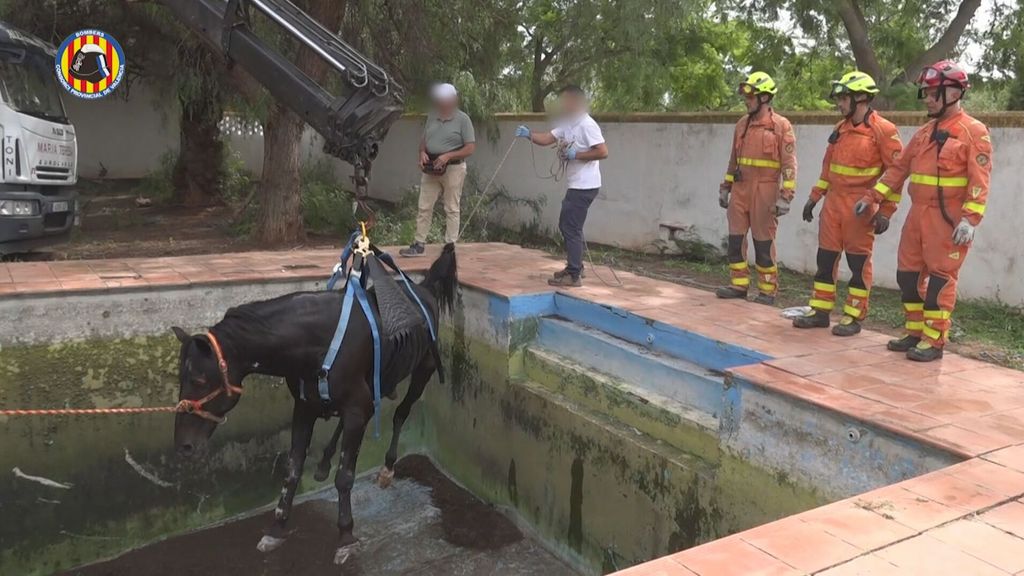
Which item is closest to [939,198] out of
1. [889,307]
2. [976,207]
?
[976,207]

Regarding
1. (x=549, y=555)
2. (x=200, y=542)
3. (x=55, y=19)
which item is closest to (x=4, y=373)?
(x=200, y=542)

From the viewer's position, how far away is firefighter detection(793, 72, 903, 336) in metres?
4.72

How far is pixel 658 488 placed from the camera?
14.3 feet

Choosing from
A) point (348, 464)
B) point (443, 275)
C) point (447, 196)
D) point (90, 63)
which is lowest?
point (348, 464)

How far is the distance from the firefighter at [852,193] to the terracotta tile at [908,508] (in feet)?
7.36

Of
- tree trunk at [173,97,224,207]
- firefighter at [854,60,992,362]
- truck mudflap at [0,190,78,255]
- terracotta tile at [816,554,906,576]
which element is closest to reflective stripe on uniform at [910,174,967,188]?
firefighter at [854,60,992,362]

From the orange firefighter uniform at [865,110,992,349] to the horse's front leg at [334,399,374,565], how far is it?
125 inches

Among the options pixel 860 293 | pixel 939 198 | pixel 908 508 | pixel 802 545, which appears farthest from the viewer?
pixel 860 293

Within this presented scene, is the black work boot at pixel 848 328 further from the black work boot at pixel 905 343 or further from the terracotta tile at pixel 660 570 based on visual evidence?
the terracotta tile at pixel 660 570

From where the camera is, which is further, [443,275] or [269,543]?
[443,275]

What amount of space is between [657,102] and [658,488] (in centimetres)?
1152

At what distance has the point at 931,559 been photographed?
237cm

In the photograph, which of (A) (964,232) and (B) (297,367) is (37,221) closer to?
(B) (297,367)

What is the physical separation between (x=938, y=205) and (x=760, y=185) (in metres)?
1.54
